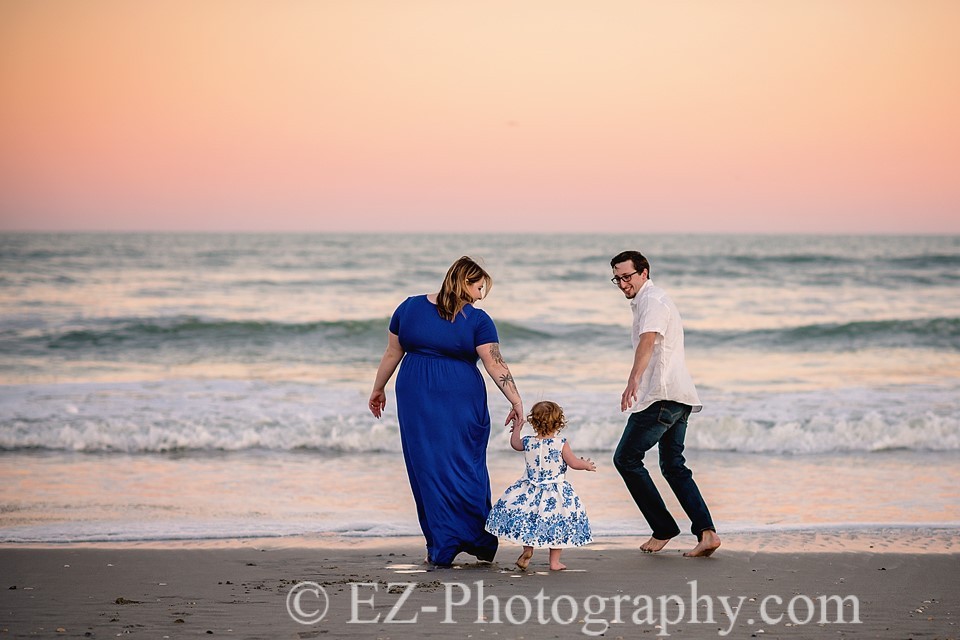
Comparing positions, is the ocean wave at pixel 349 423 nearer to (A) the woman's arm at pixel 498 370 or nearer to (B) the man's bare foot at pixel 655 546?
(B) the man's bare foot at pixel 655 546

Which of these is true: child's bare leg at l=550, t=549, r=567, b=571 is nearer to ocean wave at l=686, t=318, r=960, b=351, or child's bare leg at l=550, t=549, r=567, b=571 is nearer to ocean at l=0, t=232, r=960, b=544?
ocean at l=0, t=232, r=960, b=544

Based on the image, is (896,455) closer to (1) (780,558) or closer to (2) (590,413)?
(2) (590,413)

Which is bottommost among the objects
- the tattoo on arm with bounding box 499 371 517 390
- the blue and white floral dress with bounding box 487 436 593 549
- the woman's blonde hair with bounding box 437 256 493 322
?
the blue and white floral dress with bounding box 487 436 593 549

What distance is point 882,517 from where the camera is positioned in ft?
22.2

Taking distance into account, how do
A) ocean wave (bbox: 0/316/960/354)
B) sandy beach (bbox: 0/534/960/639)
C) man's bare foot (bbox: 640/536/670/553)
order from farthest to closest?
1. ocean wave (bbox: 0/316/960/354)
2. man's bare foot (bbox: 640/536/670/553)
3. sandy beach (bbox: 0/534/960/639)

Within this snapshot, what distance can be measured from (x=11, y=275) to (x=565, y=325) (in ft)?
59.8

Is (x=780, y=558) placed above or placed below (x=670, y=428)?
below

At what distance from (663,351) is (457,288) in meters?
1.17

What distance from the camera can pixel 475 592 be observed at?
4.62 meters

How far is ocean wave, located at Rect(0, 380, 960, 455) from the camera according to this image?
9.55 m

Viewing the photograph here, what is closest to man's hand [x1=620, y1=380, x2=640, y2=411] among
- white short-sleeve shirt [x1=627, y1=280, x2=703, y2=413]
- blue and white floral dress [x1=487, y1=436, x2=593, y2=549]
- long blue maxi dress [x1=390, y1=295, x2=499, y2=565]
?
white short-sleeve shirt [x1=627, y1=280, x2=703, y2=413]

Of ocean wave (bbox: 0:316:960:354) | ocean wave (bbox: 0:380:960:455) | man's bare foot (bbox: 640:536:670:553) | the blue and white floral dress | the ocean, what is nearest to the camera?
the blue and white floral dress

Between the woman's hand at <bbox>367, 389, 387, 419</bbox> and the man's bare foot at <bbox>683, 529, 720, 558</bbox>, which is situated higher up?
the woman's hand at <bbox>367, 389, 387, 419</bbox>

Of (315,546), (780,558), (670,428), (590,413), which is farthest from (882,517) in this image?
(590,413)
